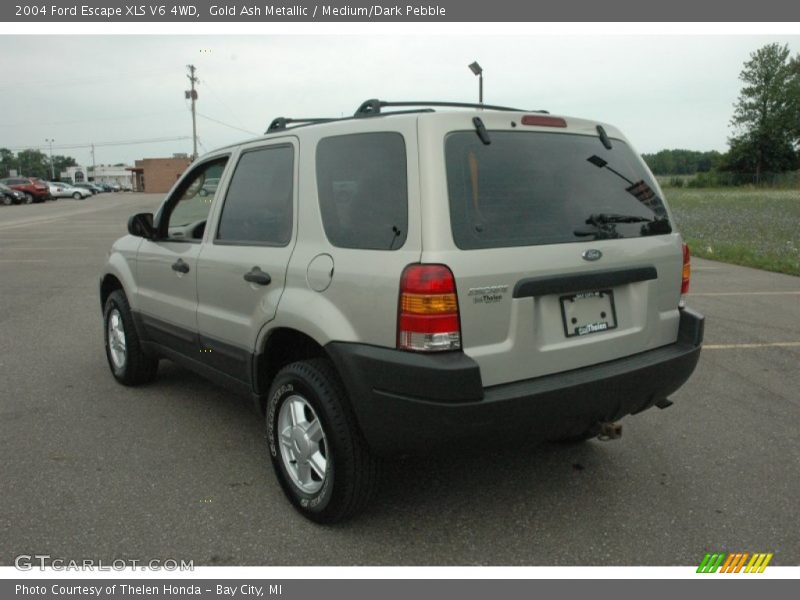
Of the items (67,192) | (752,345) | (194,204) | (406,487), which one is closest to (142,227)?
(194,204)

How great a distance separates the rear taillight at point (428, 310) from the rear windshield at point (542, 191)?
187 mm

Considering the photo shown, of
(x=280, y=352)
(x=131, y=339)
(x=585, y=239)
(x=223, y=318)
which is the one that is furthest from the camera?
(x=131, y=339)

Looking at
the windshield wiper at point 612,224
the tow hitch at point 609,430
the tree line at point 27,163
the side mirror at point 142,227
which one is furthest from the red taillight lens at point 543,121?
the tree line at point 27,163

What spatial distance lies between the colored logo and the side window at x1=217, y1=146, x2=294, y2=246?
93.1 inches

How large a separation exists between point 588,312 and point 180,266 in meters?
2.51

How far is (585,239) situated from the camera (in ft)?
10.0

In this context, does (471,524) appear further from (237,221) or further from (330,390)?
(237,221)

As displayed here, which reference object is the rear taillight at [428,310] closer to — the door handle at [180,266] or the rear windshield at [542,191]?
the rear windshield at [542,191]

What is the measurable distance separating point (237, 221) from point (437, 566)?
2140 mm

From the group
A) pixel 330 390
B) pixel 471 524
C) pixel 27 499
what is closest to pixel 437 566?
pixel 471 524

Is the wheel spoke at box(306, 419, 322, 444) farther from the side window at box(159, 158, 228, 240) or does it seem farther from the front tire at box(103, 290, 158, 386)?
the front tire at box(103, 290, 158, 386)

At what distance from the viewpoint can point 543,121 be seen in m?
3.17

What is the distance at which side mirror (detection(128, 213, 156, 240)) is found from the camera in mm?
4574

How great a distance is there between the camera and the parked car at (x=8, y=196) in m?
42.6
